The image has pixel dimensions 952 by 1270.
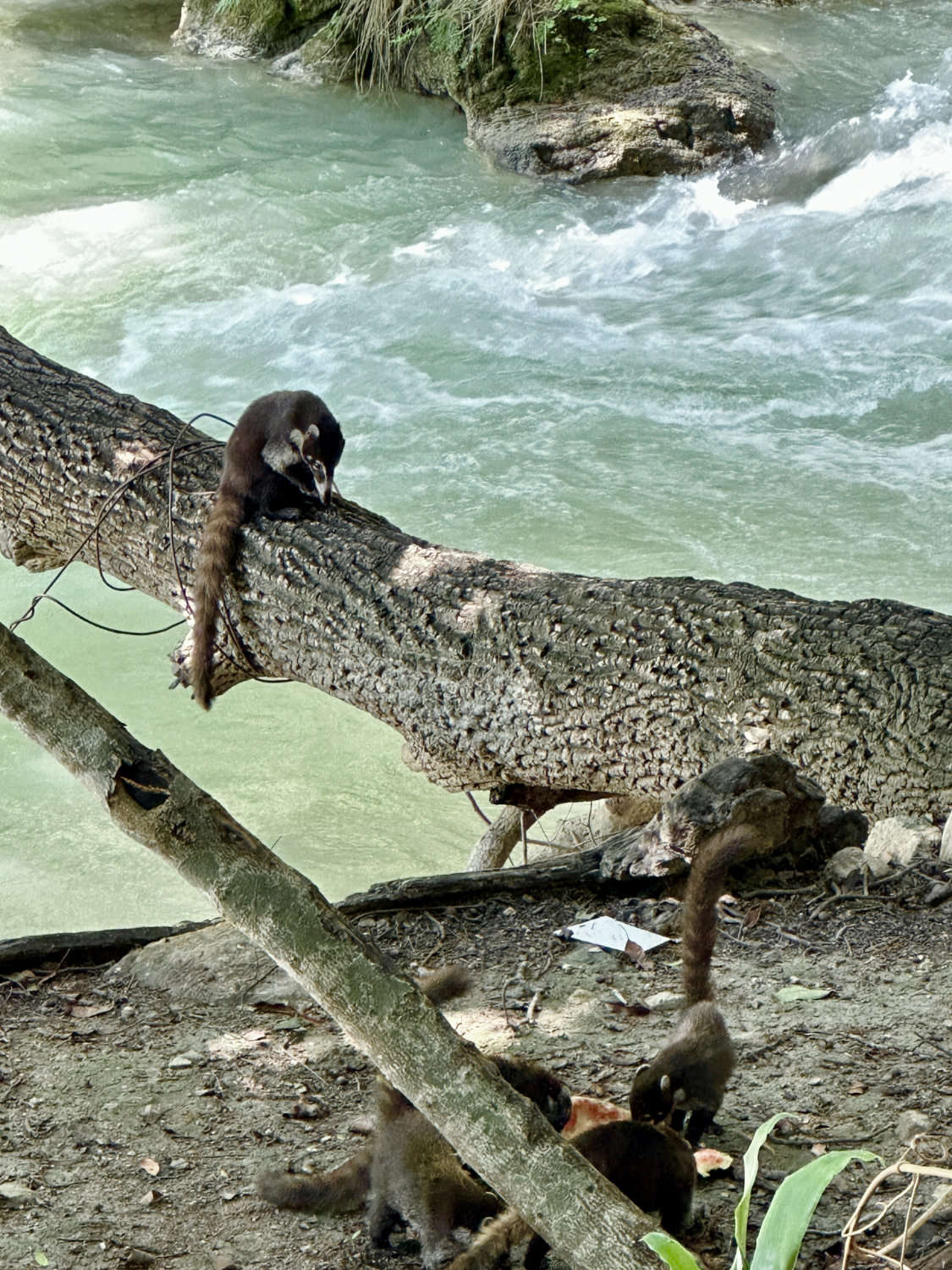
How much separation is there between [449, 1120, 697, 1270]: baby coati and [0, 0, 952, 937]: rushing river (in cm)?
449

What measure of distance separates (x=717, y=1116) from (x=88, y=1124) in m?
1.28

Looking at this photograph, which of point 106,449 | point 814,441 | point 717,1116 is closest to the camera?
point 717,1116

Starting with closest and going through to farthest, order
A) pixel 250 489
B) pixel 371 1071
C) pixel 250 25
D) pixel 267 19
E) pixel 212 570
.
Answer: pixel 371 1071 → pixel 212 570 → pixel 250 489 → pixel 267 19 → pixel 250 25

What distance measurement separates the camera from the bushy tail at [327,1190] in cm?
241

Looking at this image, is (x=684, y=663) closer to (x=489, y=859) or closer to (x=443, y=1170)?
(x=443, y=1170)

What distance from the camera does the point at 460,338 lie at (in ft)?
35.4

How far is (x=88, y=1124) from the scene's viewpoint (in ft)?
9.14

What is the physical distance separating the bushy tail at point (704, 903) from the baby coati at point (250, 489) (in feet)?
5.86

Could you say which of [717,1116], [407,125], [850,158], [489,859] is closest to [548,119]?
[407,125]

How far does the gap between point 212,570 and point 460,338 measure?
23.4 ft

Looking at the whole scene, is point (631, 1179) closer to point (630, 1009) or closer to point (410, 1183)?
point (410, 1183)

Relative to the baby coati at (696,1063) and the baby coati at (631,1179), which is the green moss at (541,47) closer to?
the baby coati at (696,1063)

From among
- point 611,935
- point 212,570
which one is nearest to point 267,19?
point 212,570

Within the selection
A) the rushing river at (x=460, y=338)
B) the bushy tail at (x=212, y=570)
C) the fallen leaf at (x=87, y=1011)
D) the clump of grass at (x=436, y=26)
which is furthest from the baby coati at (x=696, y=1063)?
the clump of grass at (x=436, y=26)
